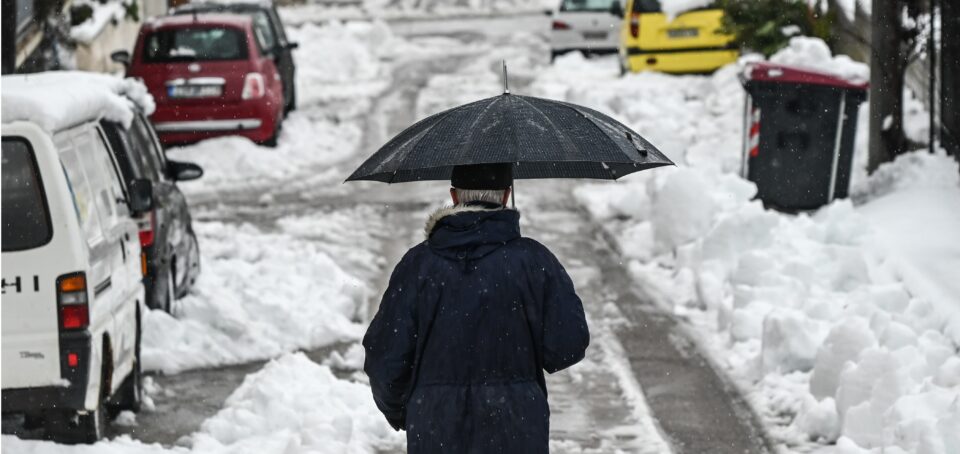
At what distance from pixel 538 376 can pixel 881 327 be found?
4214mm

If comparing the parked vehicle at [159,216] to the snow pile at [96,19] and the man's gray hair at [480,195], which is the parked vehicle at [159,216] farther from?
the snow pile at [96,19]

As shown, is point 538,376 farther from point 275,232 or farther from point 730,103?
point 730,103

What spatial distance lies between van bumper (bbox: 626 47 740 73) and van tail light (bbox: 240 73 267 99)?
7328mm

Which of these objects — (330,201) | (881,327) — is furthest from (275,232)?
(881,327)

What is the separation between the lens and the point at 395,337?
4.38 m

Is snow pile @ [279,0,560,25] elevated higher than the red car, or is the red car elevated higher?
the red car

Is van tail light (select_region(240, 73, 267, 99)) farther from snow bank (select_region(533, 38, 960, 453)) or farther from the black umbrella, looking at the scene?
the black umbrella

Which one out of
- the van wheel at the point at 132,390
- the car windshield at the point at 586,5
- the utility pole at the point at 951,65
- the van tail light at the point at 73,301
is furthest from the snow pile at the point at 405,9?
the van tail light at the point at 73,301

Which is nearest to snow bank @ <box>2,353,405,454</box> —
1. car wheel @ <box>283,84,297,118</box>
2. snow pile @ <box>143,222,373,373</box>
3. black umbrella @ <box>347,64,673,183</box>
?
snow pile @ <box>143,222,373,373</box>

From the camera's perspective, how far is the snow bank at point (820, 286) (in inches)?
290

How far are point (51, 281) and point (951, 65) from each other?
8.27 meters

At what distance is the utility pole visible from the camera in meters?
12.5

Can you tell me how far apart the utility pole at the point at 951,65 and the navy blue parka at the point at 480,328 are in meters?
9.07

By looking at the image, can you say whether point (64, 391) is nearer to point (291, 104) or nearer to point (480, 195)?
point (480, 195)
